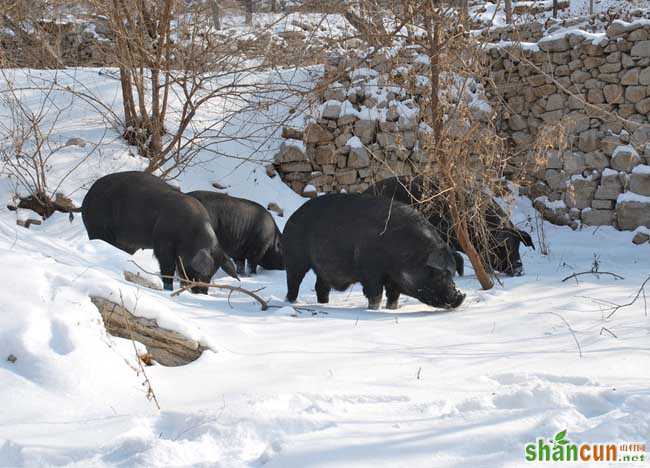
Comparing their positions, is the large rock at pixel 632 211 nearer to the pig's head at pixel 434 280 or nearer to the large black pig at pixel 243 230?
the large black pig at pixel 243 230

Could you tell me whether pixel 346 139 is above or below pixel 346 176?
above

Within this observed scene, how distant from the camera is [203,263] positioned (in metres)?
7.85

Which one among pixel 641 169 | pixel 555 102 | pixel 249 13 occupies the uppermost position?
pixel 249 13

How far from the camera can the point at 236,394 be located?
12.1ft

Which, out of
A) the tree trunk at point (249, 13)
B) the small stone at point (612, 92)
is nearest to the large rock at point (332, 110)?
the small stone at point (612, 92)

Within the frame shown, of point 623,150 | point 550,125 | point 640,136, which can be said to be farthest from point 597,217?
point 550,125

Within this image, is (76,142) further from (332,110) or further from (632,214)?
(632,214)

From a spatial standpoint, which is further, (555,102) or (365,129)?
→ (365,129)

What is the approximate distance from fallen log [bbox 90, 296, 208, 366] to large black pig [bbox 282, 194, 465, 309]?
2.71 metres

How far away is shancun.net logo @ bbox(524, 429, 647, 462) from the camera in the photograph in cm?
288

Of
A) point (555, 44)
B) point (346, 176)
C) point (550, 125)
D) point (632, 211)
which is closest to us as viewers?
point (550, 125)

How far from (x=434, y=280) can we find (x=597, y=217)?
16.8 feet

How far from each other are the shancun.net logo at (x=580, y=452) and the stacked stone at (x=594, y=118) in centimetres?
745

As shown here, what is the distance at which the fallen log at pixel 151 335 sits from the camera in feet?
13.7
